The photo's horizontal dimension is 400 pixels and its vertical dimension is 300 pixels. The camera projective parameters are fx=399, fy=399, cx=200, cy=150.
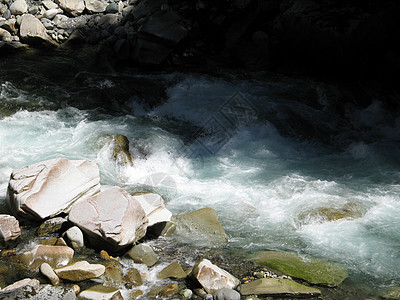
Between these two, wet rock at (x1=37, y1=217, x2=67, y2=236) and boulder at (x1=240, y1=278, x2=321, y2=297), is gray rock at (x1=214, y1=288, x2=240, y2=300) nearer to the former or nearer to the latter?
boulder at (x1=240, y1=278, x2=321, y2=297)

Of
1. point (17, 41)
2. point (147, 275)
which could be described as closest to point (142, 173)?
point (147, 275)

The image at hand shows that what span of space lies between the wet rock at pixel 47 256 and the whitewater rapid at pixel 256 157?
1334 millimetres

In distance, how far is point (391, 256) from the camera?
139 inches

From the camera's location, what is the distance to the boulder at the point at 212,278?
2.96 m

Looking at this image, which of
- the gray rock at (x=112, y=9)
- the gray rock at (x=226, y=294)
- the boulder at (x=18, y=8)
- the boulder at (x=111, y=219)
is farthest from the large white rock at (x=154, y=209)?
the boulder at (x=18, y=8)

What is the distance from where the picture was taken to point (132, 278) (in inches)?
122

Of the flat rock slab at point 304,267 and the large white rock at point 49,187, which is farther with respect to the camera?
the large white rock at point 49,187

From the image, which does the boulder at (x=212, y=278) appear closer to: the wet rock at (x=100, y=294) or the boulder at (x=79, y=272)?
the wet rock at (x=100, y=294)

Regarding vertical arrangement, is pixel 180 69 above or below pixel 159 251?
above

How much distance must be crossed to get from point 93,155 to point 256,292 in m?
3.00

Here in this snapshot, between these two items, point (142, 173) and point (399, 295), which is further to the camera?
point (142, 173)

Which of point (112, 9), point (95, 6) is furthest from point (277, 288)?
point (95, 6)

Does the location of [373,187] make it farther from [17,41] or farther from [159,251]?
[17,41]

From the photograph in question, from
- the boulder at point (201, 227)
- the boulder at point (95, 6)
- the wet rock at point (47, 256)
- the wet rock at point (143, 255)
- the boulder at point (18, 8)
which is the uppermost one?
the boulder at point (95, 6)
